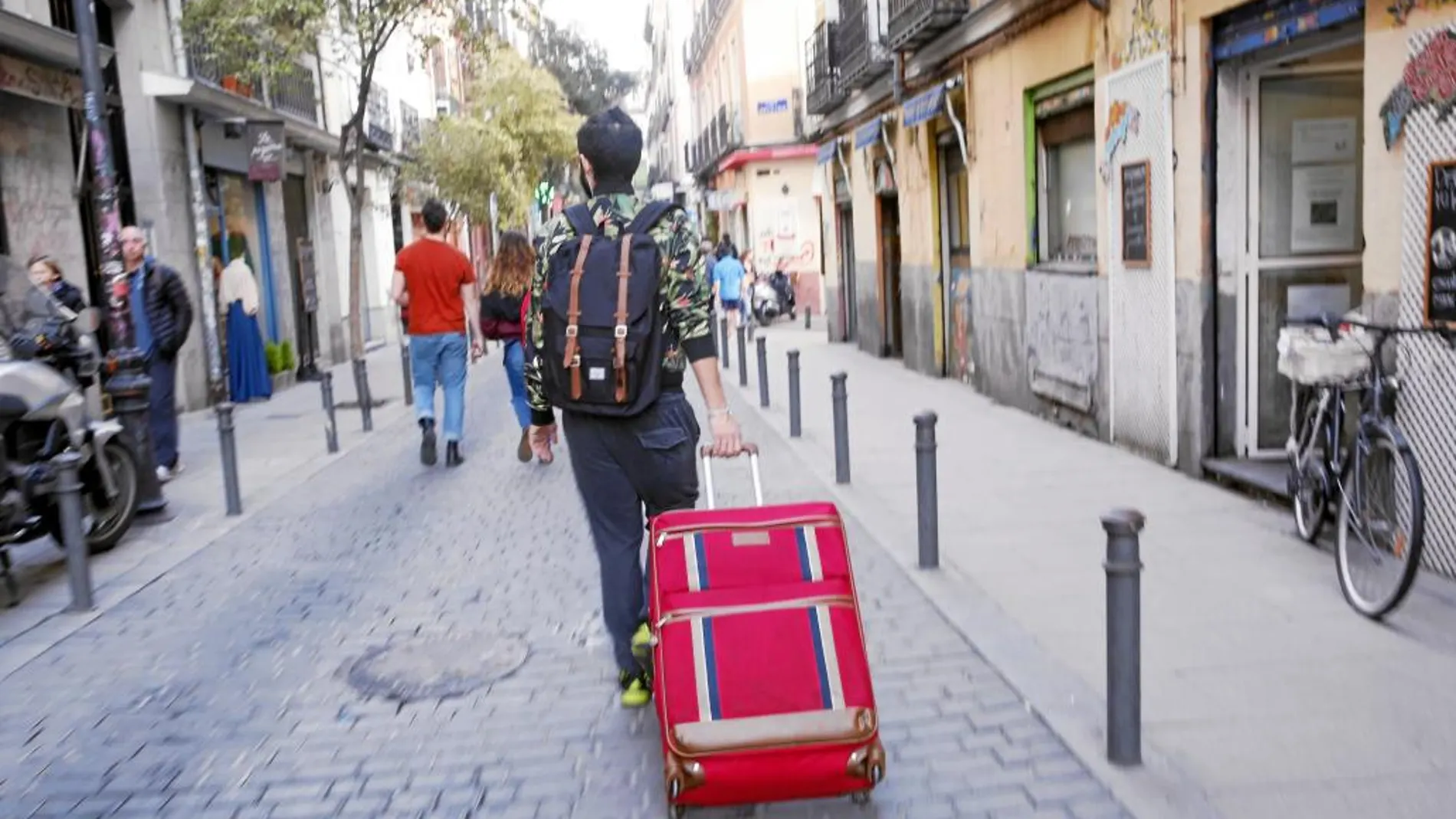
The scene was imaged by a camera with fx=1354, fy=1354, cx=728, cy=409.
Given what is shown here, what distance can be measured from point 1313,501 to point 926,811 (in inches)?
144

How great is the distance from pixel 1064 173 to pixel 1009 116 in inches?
43.3

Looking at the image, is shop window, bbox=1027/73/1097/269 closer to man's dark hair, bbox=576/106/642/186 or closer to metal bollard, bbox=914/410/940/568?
metal bollard, bbox=914/410/940/568

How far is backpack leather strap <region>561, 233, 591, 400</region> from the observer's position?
4242 mm

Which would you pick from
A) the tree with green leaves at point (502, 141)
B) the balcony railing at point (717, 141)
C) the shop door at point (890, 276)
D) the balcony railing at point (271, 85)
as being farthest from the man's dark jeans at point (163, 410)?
the balcony railing at point (717, 141)

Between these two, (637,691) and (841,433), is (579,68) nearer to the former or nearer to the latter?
(841,433)

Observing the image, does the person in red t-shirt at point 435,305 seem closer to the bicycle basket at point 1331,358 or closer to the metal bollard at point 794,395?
the metal bollard at point 794,395

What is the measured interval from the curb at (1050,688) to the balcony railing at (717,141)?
98.5 ft

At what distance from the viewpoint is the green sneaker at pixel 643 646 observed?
4680 millimetres

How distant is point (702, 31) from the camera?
47.9m

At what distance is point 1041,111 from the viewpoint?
12.2 m

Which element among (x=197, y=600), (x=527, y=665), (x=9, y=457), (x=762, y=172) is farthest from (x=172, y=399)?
(x=762, y=172)

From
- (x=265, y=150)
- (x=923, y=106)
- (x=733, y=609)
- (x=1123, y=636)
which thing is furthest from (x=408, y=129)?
(x=1123, y=636)

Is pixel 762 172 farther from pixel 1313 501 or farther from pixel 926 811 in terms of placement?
pixel 926 811

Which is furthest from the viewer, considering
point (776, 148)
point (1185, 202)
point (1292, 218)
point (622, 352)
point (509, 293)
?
point (776, 148)
